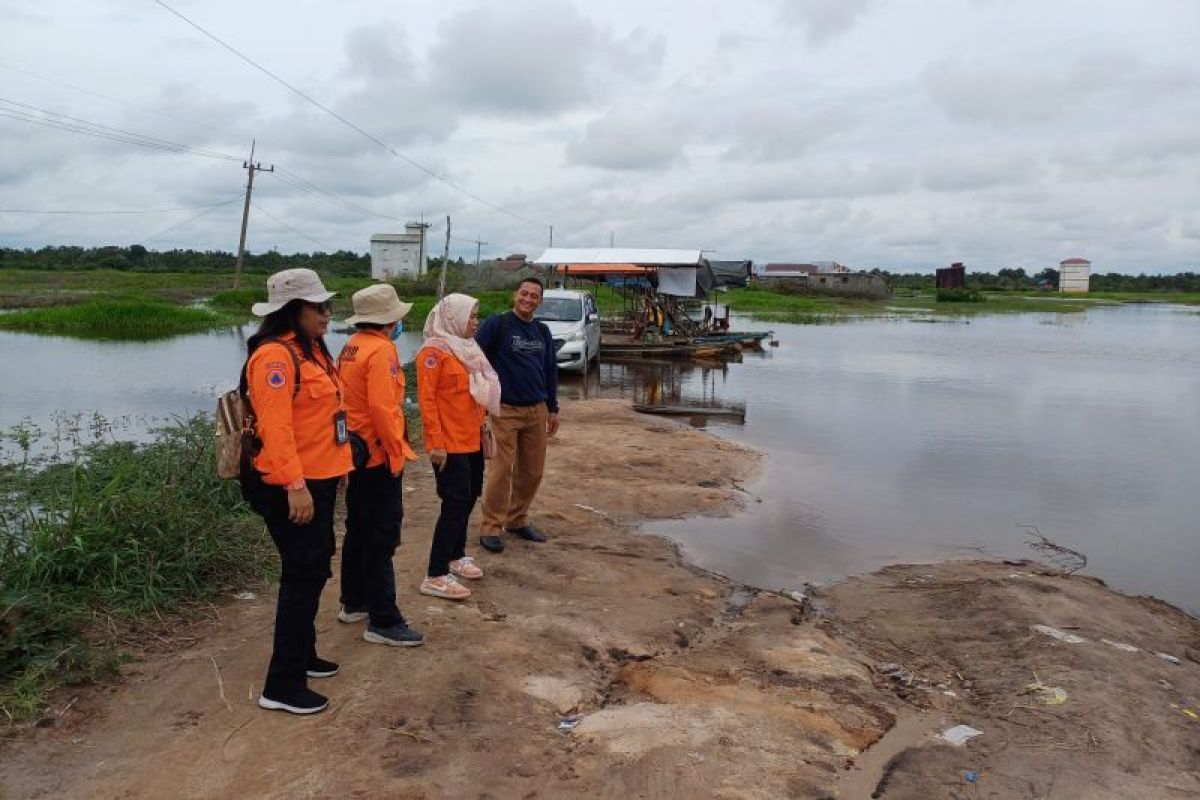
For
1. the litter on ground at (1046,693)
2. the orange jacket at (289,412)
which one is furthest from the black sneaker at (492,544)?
the litter on ground at (1046,693)

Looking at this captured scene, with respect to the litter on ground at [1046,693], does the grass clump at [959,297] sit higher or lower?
higher

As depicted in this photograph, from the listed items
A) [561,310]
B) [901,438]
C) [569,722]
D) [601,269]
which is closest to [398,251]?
[601,269]

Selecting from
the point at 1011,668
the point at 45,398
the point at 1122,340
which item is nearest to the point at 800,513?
the point at 1011,668

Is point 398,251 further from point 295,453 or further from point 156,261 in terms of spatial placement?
point 295,453

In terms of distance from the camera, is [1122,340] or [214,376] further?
[1122,340]

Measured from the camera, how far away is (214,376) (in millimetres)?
15430

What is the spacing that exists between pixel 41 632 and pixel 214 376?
12494 millimetres

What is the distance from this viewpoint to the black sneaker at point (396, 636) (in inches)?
163

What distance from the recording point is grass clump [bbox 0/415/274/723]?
12.1 ft

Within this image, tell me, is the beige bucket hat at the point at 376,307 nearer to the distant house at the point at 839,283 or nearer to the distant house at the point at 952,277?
the distant house at the point at 839,283

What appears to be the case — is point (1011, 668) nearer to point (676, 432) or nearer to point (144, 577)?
point (144, 577)

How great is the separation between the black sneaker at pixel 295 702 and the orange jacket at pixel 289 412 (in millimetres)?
882

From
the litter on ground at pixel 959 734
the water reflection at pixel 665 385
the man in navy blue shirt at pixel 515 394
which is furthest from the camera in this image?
the water reflection at pixel 665 385

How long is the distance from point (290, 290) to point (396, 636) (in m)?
1.74
